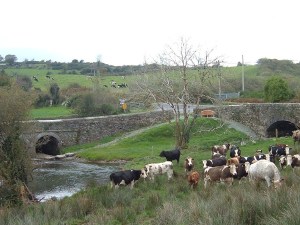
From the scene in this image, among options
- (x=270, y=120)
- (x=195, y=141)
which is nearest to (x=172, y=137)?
(x=195, y=141)

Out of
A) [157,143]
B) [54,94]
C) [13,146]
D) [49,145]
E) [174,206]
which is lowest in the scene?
[49,145]

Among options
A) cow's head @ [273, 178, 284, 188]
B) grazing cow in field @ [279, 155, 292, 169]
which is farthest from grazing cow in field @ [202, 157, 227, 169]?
cow's head @ [273, 178, 284, 188]

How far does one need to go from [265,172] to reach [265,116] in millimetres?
31811

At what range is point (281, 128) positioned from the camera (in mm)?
49281

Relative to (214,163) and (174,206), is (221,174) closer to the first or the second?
(214,163)

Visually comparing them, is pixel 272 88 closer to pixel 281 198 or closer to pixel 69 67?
pixel 281 198

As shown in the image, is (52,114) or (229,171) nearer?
(229,171)

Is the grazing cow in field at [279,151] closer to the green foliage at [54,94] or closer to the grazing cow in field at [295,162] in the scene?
the grazing cow in field at [295,162]

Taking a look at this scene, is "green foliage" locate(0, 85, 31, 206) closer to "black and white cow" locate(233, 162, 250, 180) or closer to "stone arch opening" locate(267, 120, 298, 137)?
"black and white cow" locate(233, 162, 250, 180)

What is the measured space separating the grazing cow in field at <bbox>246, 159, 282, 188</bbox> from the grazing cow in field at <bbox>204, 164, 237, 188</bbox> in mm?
962

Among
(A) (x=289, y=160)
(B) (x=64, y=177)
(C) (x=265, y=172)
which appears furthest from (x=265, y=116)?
(C) (x=265, y=172)

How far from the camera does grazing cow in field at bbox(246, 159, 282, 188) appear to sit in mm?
15821

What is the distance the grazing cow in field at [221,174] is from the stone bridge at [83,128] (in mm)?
25877

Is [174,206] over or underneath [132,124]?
over
